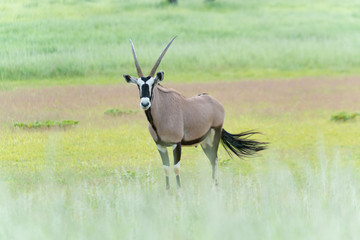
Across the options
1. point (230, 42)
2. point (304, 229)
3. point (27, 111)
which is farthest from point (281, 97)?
point (304, 229)

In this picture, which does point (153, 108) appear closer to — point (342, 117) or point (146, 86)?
point (146, 86)

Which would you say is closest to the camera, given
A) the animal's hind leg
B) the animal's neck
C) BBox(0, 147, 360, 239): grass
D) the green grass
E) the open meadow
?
BBox(0, 147, 360, 239): grass

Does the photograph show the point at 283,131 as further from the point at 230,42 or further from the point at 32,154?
the point at 230,42

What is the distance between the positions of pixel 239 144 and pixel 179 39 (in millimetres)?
7622

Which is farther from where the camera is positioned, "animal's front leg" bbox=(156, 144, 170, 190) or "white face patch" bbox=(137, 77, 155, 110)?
"animal's front leg" bbox=(156, 144, 170, 190)

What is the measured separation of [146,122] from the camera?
405 inches

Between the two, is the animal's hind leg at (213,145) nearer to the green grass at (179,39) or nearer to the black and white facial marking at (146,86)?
the black and white facial marking at (146,86)

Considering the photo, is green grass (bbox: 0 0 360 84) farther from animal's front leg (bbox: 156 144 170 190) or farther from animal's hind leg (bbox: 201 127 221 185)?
animal's front leg (bbox: 156 144 170 190)

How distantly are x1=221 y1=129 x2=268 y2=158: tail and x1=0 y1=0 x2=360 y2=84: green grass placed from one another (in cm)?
417

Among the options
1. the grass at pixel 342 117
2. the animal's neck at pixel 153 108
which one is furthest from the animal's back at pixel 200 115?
the grass at pixel 342 117

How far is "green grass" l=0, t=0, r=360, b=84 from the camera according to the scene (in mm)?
12609

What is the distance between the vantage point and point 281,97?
12.9 meters

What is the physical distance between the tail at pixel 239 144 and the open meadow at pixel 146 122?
1.00ft

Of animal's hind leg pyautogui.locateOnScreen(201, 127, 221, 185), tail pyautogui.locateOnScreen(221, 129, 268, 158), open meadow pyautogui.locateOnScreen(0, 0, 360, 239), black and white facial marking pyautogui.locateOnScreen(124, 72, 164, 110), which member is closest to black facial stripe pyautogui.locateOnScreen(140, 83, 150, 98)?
black and white facial marking pyautogui.locateOnScreen(124, 72, 164, 110)
